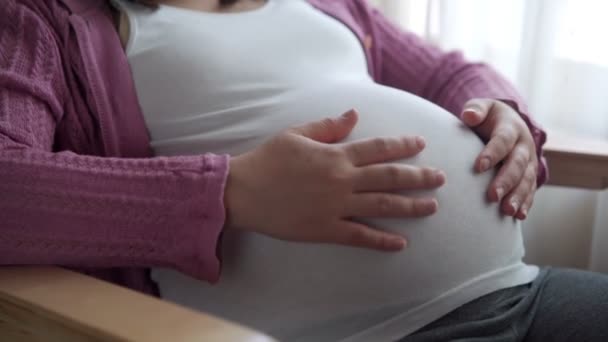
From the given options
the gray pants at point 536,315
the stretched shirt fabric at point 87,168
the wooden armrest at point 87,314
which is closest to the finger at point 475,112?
the gray pants at point 536,315

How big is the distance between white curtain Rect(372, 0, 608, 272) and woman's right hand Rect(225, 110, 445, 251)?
2.15 feet

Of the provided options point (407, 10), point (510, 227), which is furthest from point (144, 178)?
point (407, 10)

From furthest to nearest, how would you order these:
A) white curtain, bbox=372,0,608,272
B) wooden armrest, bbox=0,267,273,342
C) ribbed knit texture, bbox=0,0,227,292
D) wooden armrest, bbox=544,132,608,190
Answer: white curtain, bbox=372,0,608,272, wooden armrest, bbox=544,132,608,190, ribbed knit texture, bbox=0,0,227,292, wooden armrest, bbox=0,267,273,342

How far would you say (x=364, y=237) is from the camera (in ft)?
2.30

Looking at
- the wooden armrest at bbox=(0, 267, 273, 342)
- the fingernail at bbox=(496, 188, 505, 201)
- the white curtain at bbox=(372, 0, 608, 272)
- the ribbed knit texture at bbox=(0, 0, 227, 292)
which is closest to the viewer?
the wooden armrest at bbox=(0, 267, 273, 342)

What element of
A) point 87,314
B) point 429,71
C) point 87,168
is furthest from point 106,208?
point 429,71

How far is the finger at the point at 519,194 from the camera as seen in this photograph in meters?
0.81

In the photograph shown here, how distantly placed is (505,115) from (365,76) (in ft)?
0.72

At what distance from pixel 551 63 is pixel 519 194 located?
504 mm

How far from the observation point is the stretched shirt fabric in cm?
67

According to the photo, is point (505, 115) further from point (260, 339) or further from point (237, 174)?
point (260, 339)

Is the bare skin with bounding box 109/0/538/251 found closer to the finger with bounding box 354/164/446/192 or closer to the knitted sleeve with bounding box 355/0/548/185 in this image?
the finger with bounding box 354/164/446/192

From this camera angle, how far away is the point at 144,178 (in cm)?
69

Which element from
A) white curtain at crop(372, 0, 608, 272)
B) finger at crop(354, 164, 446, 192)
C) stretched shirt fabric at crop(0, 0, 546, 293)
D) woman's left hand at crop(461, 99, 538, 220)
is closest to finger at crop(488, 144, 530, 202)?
woman's left hand at crop(461, 99, 538, 220)
